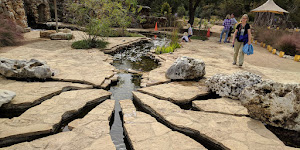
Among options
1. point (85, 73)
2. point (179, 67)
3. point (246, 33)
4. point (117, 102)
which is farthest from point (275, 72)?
point (85, 73)

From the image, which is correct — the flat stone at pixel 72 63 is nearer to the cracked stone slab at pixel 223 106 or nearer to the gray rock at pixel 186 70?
the gray rock at pixel 186 70

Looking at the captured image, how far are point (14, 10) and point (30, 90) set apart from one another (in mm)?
10266

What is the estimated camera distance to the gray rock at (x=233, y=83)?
4102 millimetres

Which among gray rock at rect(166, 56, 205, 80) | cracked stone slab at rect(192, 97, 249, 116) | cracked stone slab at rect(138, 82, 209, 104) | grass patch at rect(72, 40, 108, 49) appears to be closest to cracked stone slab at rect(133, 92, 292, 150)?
cracked stone slab at rect(192, 97, 249, 116)

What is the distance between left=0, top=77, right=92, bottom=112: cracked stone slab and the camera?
3.37 meters

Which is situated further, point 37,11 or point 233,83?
point 37,11

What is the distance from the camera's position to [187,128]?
9.82 ft

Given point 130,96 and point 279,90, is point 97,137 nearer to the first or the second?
point 130,96

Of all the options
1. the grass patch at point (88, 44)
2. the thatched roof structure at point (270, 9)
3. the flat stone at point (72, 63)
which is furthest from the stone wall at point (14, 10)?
the thatched roof structure at point (270, 9)

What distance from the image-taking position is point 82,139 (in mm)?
2588

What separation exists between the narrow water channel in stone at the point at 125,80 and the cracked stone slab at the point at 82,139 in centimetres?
25

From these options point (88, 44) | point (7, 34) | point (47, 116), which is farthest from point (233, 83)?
point (7, 34)

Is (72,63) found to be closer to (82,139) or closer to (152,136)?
(82,139)

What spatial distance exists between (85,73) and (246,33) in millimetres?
5256
